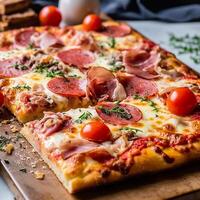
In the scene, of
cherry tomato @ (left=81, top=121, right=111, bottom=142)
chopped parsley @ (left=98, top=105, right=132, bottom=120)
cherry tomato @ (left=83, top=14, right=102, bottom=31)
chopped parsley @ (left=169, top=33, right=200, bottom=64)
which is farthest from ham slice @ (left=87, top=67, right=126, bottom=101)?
chopped parsley @ (left=169, top=33, right=200, bottom=64)

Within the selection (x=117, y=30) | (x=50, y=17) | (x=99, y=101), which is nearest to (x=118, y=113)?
(x=99, y=101)

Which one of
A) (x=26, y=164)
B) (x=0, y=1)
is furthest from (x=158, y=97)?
(x=0, y=1)

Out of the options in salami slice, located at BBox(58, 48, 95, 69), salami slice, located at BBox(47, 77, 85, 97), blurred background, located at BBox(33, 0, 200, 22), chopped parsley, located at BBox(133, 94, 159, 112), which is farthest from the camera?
blurred background, located at BBox(33, 0, 200, 22)

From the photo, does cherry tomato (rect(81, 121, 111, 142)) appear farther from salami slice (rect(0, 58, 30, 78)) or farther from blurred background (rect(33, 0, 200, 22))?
blurred background (rect(33, 0, 200, 22))

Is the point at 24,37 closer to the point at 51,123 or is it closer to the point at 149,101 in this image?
the point at 149,101

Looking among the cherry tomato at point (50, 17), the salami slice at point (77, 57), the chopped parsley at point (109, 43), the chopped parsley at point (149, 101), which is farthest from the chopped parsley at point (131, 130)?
the cherry tomato at point (50, 17)

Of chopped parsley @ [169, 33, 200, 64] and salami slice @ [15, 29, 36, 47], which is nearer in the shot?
salami slice @ [15, 29, 36, 47]

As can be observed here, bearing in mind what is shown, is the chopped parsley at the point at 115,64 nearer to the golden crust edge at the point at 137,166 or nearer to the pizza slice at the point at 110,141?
the pizza slice at the point at 110,141
